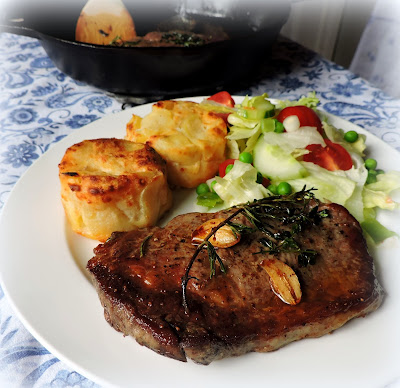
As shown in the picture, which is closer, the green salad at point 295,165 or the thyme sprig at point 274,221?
the thyme sprig at point 274,221

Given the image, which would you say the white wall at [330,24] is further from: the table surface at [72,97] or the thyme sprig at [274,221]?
the thyme sprig at [274,221]

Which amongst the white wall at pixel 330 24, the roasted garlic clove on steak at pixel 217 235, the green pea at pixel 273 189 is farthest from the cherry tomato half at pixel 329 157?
the white wall at pixel 330 24

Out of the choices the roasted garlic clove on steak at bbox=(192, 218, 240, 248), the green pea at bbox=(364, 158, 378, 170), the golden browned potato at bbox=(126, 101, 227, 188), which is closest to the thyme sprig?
the roasted garlic clove on steak at bbox=(192, 218, 240, 248)

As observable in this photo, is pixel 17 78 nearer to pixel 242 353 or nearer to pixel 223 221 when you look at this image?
pixel 223 221

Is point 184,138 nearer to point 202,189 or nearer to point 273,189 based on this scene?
point 202,189

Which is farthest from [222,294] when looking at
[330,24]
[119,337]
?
[330,24]
